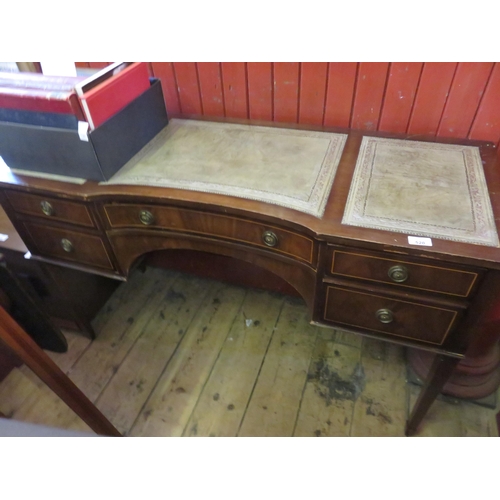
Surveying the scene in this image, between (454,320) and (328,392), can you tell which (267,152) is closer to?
(454,320)

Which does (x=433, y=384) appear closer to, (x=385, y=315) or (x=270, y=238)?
(x=385, y=315)

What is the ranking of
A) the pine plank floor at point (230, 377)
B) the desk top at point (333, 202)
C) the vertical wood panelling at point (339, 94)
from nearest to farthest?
the desk top at point (333, 202) < the vertical wood panelling at point (339, 94) < the pine plank floor at point (230, 377)

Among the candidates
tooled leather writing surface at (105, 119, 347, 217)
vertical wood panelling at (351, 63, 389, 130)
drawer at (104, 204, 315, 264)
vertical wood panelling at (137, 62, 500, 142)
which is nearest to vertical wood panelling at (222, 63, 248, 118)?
vertical wood panelling at (137, 62, 500, 142)

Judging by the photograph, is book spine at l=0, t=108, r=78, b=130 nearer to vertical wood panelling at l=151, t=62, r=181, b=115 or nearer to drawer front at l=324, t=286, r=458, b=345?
vertical wood panelling at l=151, t=62, r=181, b=115

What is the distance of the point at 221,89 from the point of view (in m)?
1.27

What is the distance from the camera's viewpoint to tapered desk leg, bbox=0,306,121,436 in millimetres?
892

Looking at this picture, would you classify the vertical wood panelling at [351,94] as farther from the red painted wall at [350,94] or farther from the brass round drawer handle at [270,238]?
the brass round drawer handle at [270,238]

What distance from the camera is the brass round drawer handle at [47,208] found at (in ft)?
3.66

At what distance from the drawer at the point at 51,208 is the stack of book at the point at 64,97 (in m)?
0.22

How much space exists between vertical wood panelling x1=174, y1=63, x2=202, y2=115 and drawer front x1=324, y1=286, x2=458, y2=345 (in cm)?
82

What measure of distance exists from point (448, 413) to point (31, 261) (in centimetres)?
157

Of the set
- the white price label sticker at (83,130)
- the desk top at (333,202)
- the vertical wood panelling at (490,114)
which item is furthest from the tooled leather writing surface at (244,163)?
the vertical wood panelling at (490,114)
